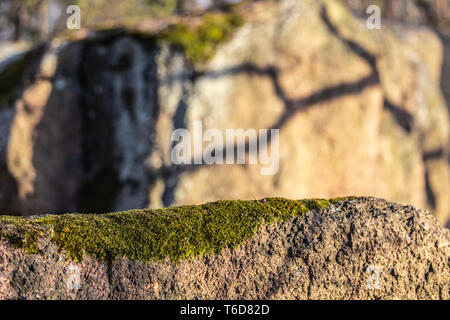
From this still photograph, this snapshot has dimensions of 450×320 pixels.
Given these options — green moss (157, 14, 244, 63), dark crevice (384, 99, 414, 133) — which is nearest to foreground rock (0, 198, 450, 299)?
green moss (157, 14, 244, 63)

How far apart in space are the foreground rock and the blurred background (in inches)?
170

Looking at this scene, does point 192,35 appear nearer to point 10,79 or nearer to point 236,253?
point 10,79

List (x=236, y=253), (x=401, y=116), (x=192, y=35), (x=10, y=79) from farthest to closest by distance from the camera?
1. (x=401, y=116)
2. (x=10, y=79)
3. (x=192, y=35)
4. (x=236, y=253)

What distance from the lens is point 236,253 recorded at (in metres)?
2.57

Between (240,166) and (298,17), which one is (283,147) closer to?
(240,166)

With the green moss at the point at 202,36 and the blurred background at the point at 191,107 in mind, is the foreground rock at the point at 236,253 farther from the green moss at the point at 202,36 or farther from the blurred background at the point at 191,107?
the green moss at the point at 202,36

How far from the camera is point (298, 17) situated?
791 centimetres

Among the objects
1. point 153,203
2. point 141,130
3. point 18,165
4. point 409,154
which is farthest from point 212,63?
point 409,154

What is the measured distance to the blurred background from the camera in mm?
7145
